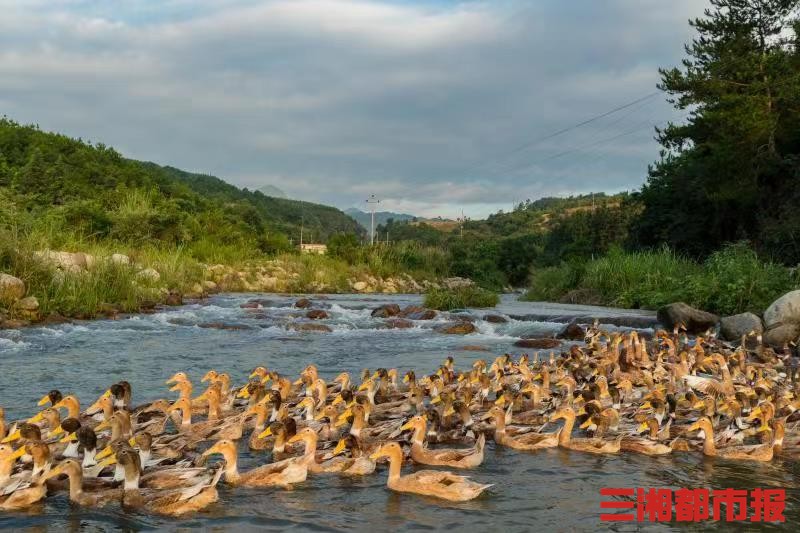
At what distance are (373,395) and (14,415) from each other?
494 centimetres

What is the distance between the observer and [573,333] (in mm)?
19453

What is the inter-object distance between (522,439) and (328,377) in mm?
5679

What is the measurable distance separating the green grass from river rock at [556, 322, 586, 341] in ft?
18.7

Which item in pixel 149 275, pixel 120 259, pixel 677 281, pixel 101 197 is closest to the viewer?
pixel 120 259

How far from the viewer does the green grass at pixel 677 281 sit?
21.8 metres

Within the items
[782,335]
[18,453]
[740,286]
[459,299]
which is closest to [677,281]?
[740,286]

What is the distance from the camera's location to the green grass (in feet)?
71.5

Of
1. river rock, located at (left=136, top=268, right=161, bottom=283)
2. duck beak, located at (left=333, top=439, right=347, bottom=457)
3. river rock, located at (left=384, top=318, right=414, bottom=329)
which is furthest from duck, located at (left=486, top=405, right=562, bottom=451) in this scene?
river rock, located at (left=136, top=268, right=161, bottom=283)

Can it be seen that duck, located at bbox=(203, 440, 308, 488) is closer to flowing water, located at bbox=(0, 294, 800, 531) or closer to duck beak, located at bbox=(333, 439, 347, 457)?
flowing water, located at bbox=(0, 294, 800, 531)

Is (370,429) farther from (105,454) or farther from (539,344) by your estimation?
(539,344)

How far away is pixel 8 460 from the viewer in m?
6.45

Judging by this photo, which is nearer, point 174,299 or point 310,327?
point 310,327

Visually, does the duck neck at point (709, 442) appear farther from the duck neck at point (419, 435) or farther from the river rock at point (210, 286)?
the river rock at point (210, 286)

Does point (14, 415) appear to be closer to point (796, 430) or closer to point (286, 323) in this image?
point (796, 430)
